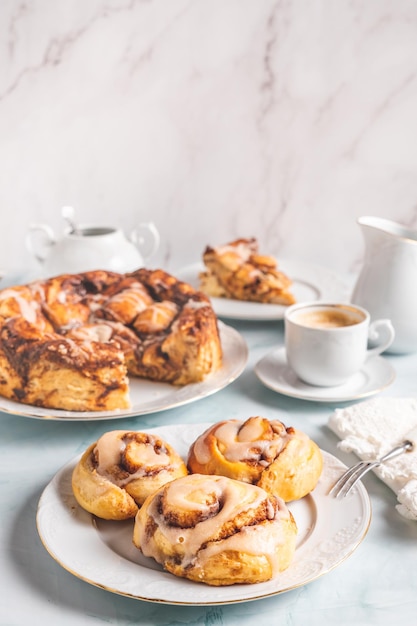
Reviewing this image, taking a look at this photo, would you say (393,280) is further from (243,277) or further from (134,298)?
(134,298)

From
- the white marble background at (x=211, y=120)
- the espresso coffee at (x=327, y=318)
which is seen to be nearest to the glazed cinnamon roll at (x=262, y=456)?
the espresso coffee at (x=327, y=318)

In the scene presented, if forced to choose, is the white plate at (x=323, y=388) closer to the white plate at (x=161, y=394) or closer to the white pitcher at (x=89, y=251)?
the white plate at (x=161, y=394)

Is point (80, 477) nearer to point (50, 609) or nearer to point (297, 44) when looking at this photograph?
point (50, 609)

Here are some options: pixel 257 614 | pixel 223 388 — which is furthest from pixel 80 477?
pixel 223 388

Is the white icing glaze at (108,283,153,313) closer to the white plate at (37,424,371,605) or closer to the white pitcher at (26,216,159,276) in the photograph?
the white pitcher at (26,216,159,276)

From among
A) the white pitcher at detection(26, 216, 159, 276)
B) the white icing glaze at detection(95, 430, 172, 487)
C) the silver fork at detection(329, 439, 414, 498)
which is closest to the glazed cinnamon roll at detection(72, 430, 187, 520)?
the white icing glaze at detection(95, 430, 172, 487)

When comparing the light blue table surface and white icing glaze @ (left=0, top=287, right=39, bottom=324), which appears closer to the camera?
the light blue table surface
